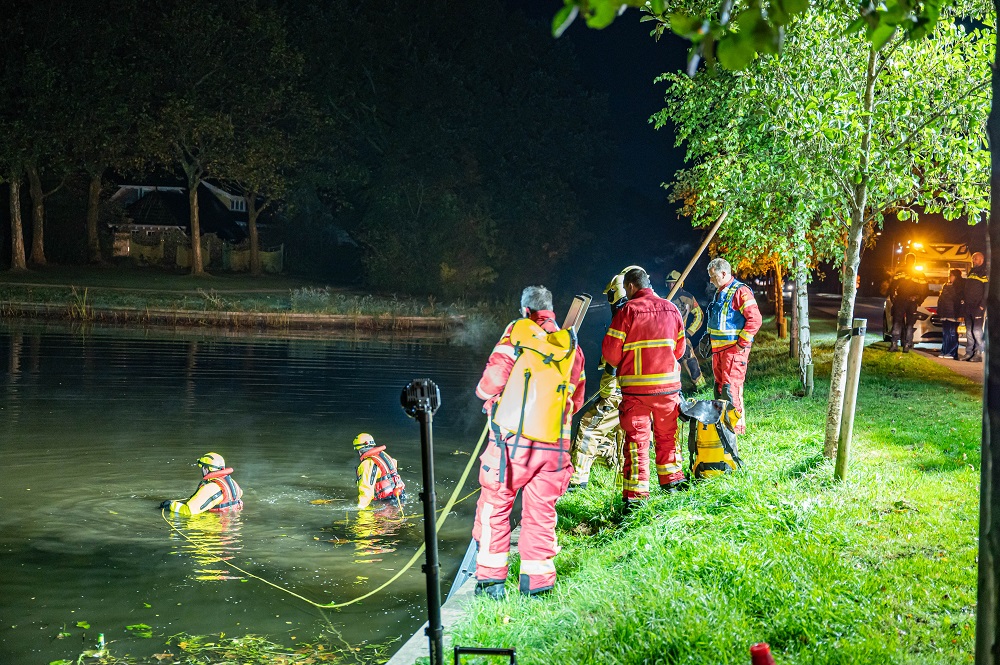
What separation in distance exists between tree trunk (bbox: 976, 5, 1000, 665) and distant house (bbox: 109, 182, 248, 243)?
61559mm

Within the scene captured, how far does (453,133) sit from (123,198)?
23369mm

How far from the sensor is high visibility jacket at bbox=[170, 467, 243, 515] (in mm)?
10836

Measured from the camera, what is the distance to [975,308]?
64.0 feet

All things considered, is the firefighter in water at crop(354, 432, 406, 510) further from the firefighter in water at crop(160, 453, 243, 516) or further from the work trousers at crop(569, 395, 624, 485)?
the work trousers at crop(569, 395, 624, 485)

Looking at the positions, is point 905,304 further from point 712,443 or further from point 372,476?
point 372,476

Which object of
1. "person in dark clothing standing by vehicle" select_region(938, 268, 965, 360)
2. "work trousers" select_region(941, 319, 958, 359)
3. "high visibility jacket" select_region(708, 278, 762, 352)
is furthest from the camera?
"work trousers" select_region(941, 319, 958, 359)

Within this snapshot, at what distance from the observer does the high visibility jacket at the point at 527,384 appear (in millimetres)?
7031

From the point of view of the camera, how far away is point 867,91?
9.45 meters

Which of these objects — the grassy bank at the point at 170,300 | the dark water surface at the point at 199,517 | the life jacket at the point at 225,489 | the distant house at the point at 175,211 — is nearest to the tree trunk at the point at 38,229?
the grassy bank at the point at 170,300

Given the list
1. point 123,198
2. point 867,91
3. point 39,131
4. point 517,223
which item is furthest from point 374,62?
point 867,91

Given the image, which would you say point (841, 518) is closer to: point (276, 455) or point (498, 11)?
point (276, 455)

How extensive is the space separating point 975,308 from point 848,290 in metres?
11.4

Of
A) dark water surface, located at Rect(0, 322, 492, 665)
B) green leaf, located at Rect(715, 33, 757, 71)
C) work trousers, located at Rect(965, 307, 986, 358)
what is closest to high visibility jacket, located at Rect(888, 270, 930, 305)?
work trousers, located at Rect(965, 307, 986, 358)

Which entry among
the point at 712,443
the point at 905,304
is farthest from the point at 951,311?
the point at 712,443
